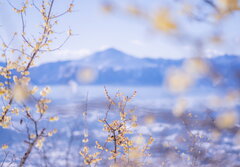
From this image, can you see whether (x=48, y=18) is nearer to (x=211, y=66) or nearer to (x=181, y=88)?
(x=181, y=88)

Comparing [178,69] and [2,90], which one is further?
[2,90]

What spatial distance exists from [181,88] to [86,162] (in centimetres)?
300

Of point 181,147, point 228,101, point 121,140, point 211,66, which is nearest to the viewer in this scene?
point 211,66

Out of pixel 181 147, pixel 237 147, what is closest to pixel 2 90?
pixel 181 147

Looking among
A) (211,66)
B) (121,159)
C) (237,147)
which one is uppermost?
(211,66)

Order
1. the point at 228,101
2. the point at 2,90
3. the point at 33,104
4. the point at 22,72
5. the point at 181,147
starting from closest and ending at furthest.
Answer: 1. the point at 228,101
2. the point at 33,104
3. the point at 2,90
4. the point at 22,72
5. the point at 181,147

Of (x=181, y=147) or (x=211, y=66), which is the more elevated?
(x=211, y=66)

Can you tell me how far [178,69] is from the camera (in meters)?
2.03

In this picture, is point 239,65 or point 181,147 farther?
point 181,147

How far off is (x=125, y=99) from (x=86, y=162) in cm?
150

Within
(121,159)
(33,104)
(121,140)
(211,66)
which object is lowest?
(121,159)

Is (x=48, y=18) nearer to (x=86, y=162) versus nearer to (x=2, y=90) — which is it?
(x=2, y=90)

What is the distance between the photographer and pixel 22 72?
3830mm

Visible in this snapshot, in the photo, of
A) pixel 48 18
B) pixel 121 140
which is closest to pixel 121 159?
pixel 121 140
